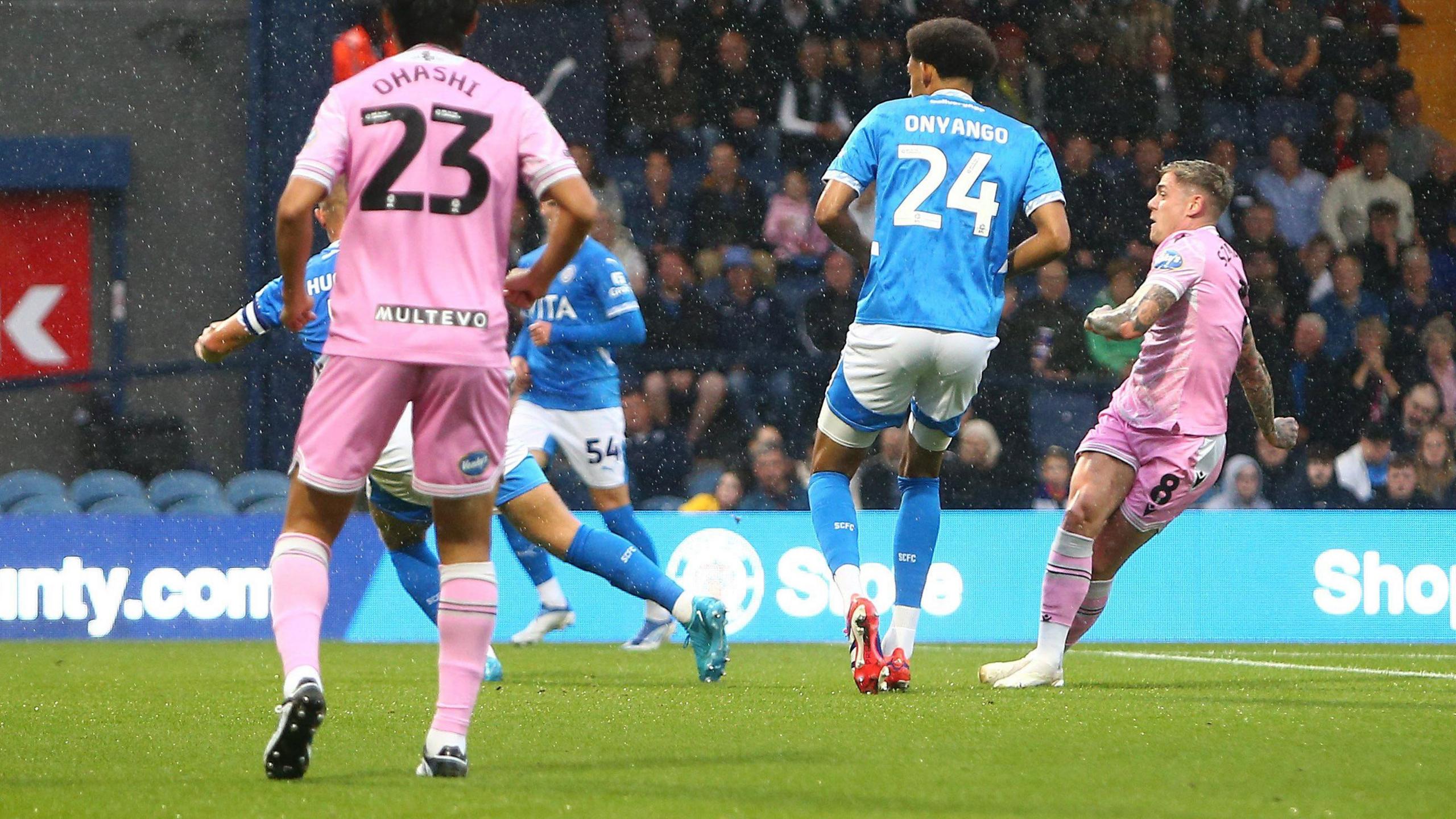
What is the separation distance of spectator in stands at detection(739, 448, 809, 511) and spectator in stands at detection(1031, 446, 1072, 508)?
1472mm

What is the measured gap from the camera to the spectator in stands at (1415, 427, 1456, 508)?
40.4 ft

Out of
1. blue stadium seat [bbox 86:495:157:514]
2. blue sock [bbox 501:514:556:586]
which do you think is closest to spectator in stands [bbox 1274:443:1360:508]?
blue sock [bbox 501:514:556:586]

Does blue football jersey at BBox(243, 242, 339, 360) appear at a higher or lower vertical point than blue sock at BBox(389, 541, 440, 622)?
higher

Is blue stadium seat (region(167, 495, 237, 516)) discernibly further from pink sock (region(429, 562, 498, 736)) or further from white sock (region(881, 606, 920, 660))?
pink sock (region(429, 562, 498, 736))

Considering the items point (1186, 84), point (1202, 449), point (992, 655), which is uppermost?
point (1186, 84)

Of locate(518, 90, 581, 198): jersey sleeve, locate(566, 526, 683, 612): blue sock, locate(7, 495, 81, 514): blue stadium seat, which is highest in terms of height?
locate(518, 90, 581, 198): jersey sleeve

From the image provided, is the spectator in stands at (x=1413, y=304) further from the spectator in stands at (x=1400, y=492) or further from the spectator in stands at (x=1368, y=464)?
the spectator in stands at (x=1400, y=492)

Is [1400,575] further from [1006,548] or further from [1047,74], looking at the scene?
[1047,74]

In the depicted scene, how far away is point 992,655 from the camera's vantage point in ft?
30.6

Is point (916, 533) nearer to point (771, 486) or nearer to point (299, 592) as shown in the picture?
point (299, 592)

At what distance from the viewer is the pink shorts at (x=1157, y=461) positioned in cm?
668

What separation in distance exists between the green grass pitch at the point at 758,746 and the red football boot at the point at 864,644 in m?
0.08

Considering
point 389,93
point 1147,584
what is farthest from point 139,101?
point 389,93

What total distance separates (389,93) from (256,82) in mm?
10960
